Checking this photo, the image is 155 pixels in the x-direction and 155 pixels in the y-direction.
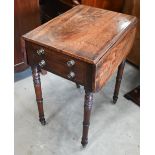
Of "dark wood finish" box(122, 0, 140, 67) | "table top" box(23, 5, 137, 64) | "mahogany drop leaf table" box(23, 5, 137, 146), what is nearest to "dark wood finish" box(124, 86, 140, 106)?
"dark wood finish" box(122, 0, 140, 67)

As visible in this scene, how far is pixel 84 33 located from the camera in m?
1.19

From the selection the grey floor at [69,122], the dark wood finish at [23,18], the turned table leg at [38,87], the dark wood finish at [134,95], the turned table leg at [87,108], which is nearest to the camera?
the turned table leg at [87,108]

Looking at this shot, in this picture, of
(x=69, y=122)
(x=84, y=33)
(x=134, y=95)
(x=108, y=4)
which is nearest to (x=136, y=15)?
(x=108, y=4)

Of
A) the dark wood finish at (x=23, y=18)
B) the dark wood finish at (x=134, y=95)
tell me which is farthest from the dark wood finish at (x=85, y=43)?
the dark wood finish at (x=134, y=95)

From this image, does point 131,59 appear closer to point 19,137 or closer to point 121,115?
point 121,115

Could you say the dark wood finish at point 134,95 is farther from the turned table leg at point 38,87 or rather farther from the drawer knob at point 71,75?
the drawer knob at point 71,75

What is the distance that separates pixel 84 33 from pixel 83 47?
13 cm

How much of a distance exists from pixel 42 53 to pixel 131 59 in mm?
1136

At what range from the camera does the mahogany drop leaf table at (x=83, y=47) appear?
106 centimetres

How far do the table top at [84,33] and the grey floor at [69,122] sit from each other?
0.64 m

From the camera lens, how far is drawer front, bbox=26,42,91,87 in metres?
1.07

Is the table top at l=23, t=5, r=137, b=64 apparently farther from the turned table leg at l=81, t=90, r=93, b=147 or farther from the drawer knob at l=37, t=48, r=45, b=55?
the turned table leg at l=81, t=90, r=93, b=147

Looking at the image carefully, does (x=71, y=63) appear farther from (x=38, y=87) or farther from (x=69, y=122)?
(x=69, y=122)

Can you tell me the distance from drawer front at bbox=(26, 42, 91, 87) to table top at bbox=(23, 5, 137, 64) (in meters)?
0.03
